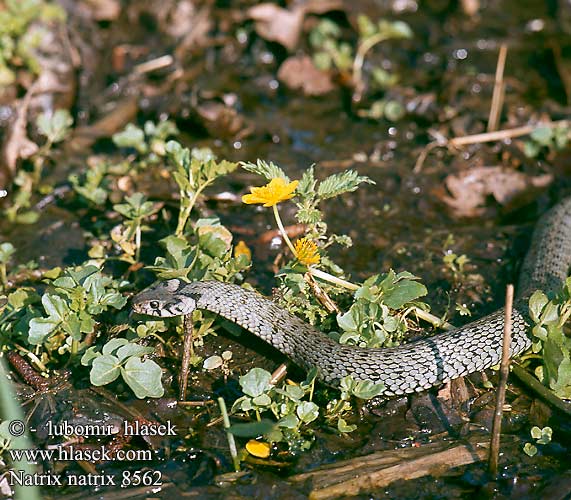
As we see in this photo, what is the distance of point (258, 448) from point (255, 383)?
0.47 m

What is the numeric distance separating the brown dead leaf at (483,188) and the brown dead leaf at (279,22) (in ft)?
10.9

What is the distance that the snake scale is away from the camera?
5938mm

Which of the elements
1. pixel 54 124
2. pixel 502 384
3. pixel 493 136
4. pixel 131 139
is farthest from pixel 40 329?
pixel 493 136

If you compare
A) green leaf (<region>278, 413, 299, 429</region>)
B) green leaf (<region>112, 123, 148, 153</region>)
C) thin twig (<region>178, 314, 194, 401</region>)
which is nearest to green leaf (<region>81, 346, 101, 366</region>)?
thin twig (<region>178, 314, 194, 401</region>)

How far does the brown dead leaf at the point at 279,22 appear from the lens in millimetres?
10422

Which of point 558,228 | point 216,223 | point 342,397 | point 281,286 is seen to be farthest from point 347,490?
point 558,228

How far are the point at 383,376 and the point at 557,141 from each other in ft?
14.7

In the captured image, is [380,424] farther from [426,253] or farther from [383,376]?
[426,253]

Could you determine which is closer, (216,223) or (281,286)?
(281,286)

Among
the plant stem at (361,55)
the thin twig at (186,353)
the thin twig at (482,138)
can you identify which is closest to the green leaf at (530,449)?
the thin twig at (186,353)

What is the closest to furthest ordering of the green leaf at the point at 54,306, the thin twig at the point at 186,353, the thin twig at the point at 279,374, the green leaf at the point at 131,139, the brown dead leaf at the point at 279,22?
the green leaf at the point at 54,306 < the thin twig at the point at 186,353 < the thin twig at the point at 279,374 < the green leaf at the point at 131,139 < the brown dead leaf at the point at 279,22

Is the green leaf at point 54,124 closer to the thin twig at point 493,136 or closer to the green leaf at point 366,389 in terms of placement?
the thin twig at point 493,136

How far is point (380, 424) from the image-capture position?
6.02 metres

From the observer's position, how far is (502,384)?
16.0 ft
